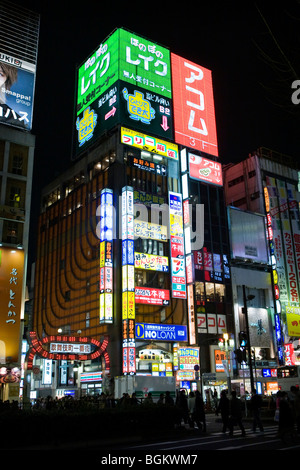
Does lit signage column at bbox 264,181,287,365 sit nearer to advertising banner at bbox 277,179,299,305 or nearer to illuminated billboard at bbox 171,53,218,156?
advertising banner at bbox 277,179,299,305

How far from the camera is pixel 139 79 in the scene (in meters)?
52.7

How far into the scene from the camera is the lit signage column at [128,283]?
39.2m

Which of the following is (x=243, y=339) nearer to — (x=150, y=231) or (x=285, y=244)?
(x=150, y=231)

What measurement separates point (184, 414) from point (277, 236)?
41.7 m

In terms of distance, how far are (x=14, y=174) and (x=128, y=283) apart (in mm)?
13629

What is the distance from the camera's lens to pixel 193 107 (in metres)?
56.8

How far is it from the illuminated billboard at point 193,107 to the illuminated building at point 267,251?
825 centimetres

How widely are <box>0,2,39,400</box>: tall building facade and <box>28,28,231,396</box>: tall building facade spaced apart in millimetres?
4674

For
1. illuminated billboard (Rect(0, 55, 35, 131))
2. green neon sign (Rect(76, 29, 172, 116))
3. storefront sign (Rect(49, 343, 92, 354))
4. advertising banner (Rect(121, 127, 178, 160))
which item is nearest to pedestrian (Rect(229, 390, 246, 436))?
storefront sign (Rect(49, 343, 92, 354))

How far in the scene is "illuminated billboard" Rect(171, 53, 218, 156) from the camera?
180 ft

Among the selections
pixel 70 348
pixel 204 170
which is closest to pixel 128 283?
pixel 70 348

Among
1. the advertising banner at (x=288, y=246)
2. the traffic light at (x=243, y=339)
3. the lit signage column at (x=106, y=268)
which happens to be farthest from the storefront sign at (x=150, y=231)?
the traffic light at (x=243, y=339)

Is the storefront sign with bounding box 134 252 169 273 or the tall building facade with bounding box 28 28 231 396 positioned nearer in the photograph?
the tall building facade with bounding box 28 28 231 396

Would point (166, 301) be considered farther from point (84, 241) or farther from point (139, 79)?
point (139, 79)
